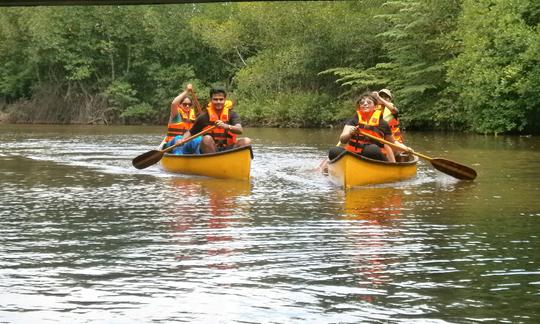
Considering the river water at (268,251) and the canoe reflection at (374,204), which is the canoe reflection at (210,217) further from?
the canoe reflection at (374,204)

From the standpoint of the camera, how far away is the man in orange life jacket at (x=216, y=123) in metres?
14.0

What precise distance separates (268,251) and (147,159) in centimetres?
809

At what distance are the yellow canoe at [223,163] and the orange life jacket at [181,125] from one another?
1881 mm

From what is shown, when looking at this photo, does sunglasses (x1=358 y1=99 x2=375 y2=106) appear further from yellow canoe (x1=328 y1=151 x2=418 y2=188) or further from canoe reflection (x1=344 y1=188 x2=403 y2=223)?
canoe reflection (x1=344 y1=188 x2=403 y2=223)

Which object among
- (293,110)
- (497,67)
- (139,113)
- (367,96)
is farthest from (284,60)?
(367,96)

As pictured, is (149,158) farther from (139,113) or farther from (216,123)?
(139,113)

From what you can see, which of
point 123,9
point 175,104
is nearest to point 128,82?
point 123,9

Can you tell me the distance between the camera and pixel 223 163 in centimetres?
1364

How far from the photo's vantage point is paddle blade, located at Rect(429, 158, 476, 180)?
1359 cm

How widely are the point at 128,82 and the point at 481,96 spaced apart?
28349mm

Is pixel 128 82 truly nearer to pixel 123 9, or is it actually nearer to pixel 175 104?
pixel 123 9

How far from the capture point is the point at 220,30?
46.1m

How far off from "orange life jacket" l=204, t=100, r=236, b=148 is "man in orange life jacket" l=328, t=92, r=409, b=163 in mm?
1850

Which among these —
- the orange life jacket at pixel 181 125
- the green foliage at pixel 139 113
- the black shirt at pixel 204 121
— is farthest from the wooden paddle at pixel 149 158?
the green foliage at pixel 139 113
